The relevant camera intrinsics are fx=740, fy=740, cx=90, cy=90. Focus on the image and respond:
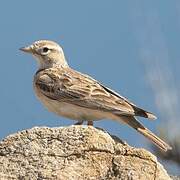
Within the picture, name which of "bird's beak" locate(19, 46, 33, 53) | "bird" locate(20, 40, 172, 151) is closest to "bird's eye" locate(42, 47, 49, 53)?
"bird" locate(20, 40, 172, 151)

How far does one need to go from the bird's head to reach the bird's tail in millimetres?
1992

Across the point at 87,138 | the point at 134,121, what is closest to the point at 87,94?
the point at 134,121

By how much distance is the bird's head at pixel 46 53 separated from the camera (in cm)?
1021

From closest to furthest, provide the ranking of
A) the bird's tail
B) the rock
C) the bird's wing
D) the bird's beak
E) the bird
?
the rock, the bird's tail, the bird, the bird's wing, the bird's beak

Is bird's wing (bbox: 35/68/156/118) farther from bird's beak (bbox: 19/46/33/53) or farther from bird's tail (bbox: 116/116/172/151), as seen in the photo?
bird's beak (bbox: 19/46/33/53)

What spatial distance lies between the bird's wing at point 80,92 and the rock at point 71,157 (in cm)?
170

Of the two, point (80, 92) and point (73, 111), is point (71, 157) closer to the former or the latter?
point (73, 111)

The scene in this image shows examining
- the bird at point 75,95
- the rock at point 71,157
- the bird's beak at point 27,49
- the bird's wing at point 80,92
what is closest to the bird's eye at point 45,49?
the bird at point 75,95

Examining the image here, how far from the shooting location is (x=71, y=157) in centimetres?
655

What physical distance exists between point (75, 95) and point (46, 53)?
44.3 inches

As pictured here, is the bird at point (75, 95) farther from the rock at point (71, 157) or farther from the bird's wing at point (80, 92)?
the rock at point (71, 157)

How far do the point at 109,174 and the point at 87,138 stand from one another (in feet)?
1.34

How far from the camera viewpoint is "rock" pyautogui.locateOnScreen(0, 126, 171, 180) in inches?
253

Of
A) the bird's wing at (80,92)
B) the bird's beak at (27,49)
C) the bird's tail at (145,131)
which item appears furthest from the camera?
the bird's beak at (27,49)
